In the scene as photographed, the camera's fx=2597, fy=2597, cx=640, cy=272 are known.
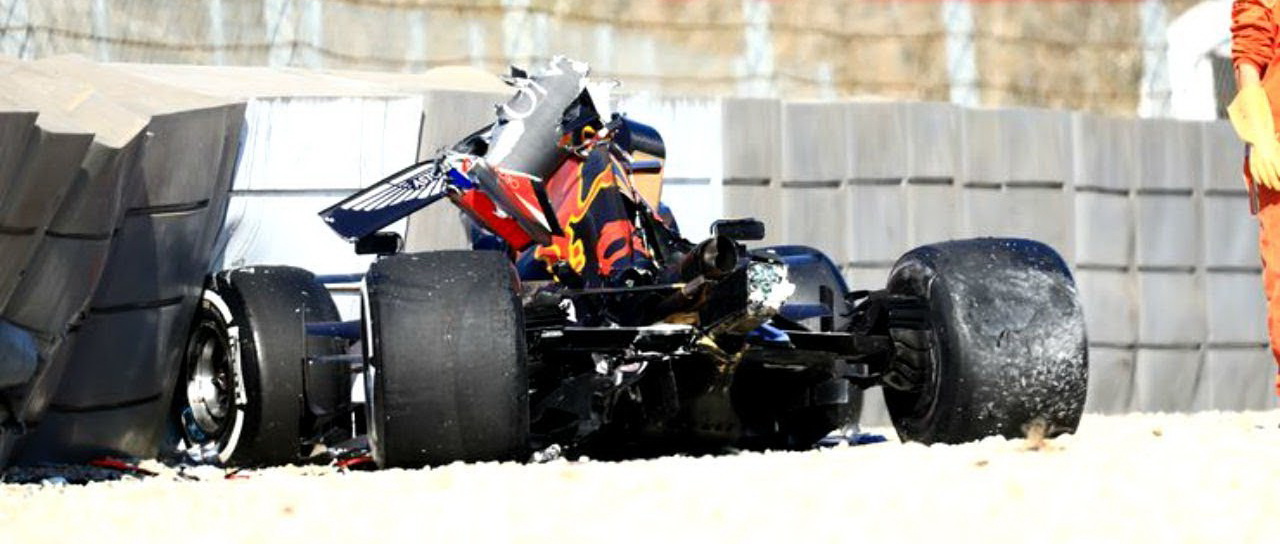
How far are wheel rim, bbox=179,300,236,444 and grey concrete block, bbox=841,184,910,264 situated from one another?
149 inches

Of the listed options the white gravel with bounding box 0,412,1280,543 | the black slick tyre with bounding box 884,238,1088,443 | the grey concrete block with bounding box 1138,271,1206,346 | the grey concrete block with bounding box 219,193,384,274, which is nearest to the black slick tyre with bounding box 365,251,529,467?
the white gravel with bounding box 0,412,1280,543

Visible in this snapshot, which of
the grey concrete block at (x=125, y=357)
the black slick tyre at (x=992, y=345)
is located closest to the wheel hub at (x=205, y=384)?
the grey concrete block at (x=125, y=357)

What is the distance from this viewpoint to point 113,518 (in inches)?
238

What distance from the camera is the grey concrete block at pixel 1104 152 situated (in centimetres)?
1280

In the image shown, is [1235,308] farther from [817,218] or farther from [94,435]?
[94,435]

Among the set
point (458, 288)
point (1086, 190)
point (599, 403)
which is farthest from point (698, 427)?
point (1086, 190)

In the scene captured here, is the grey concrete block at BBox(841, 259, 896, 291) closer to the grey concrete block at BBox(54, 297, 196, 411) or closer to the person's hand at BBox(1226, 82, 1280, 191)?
the person's hand at BBox(1226, 82, 1280, 191)

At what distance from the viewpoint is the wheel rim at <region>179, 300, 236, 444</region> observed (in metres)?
8.96

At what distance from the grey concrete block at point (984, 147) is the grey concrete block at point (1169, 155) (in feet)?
3.01

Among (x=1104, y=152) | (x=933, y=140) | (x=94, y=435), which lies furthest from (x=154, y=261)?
(x=1104, y=152)

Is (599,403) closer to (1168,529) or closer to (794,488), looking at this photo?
(794,488)

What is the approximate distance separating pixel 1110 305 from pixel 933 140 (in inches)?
50.8

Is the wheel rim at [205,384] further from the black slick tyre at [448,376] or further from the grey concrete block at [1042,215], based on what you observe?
the grey concrete block at [1042,215]

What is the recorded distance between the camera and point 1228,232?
13.2m
